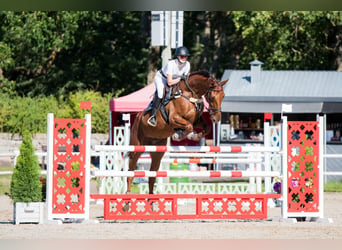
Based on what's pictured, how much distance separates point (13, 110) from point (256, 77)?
623cm

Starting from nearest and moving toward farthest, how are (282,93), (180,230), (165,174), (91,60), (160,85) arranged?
(180,230) < (165,174) < (160,85) < (282,93) < (91,60)

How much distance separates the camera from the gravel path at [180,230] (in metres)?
7.40

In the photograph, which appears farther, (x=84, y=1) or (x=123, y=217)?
(x=123, y=217)

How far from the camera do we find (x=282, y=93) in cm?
1847

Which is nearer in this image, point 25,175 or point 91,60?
point 25,175

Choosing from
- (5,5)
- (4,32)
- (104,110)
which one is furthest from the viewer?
(4,32)

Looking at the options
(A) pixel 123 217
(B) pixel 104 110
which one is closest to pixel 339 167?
(B) pixel 104 110

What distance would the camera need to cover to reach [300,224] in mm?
8766

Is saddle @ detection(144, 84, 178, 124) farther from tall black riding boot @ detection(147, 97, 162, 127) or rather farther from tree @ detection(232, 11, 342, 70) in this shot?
tree @ detection(232, 11, 342, 70)

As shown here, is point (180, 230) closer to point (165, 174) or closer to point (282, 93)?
point (165, 174)

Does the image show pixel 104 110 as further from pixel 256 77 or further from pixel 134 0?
pixel 134 0

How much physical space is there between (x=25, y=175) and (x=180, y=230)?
1.66 m

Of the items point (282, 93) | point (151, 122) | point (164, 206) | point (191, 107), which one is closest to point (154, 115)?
point (151, 122)

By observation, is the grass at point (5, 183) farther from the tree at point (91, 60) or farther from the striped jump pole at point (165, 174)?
the tree at point (91, 60)
